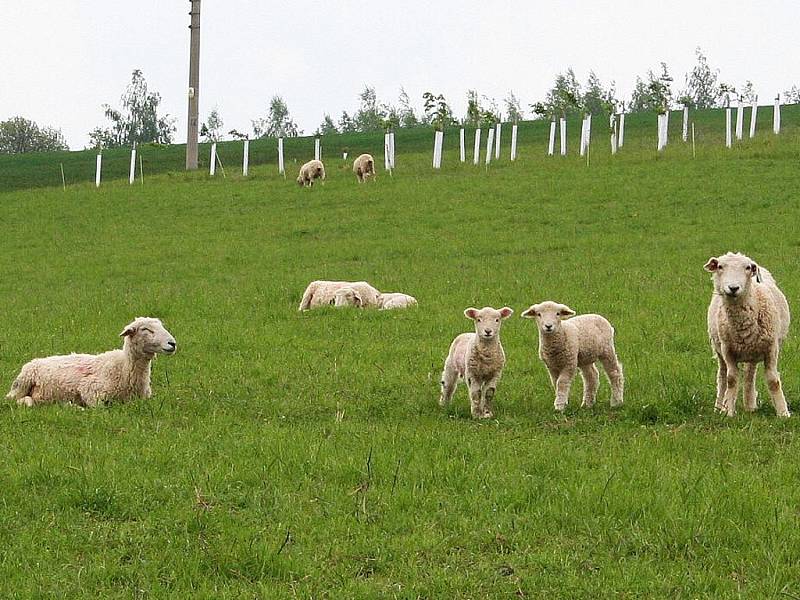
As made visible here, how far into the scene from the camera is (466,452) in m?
8.81

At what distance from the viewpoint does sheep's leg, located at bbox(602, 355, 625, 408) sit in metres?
10.9

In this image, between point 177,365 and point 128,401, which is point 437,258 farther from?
point 128,401

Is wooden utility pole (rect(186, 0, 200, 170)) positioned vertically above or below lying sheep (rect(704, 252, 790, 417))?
above

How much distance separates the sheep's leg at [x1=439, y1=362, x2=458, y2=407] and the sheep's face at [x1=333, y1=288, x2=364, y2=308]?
→ 24.1 ft

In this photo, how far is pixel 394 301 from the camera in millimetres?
18219

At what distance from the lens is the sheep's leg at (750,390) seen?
33.4 feet

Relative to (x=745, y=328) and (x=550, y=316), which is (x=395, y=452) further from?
(x=745, y=328)

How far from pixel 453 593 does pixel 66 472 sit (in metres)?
3.50

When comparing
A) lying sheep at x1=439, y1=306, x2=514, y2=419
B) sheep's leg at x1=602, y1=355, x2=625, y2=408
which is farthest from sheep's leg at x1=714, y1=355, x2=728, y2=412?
lying sheep at x1=439, y1=306, x2=514, y2=419

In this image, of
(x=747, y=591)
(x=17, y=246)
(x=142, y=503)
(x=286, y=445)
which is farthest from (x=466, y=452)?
(x=17, y=246)

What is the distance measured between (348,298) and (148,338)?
23.5 feet

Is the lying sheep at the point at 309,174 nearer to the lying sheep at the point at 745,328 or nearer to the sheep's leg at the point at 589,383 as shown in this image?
the sheep's leg at the point at 589,383

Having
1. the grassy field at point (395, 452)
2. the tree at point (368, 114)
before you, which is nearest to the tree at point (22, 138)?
the tree at point (368, 114)

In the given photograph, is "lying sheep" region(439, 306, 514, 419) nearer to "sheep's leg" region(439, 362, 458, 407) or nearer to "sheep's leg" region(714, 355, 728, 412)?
"sheep's leg" region(439, 362, 458, 407)
